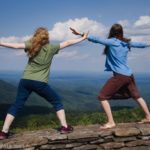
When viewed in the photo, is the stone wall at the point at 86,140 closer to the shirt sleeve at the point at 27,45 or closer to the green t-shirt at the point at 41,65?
the green t-shirt at the point at 41,65

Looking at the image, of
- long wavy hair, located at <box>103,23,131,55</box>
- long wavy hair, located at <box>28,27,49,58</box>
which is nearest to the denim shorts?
long wavy hair, located at <box>28,27,49,58</box>

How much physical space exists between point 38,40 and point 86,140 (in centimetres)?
252

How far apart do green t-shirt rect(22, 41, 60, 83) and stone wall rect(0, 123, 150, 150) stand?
53.1 inches

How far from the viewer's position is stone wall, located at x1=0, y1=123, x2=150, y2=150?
29.0 feet

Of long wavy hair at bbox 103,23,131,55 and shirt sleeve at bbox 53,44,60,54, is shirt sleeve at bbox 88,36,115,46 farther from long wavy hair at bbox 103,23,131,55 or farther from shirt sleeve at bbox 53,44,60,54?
shirt sleeve at bbox 53,44,60,54

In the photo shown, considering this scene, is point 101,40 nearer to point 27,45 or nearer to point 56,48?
point 56,48

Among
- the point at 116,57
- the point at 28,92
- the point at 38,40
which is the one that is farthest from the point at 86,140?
the point at 38,40

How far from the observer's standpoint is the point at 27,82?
895 cm

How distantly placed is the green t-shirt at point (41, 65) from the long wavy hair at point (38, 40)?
4.0 inches

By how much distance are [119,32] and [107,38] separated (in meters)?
0.36

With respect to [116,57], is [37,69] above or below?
below

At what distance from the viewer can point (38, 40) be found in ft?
29.1

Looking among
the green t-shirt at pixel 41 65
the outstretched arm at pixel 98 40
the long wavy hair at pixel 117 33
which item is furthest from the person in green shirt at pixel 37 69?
the long wavy hair at pixel 117 33

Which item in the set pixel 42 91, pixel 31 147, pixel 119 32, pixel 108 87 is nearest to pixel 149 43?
pixel 119 32
